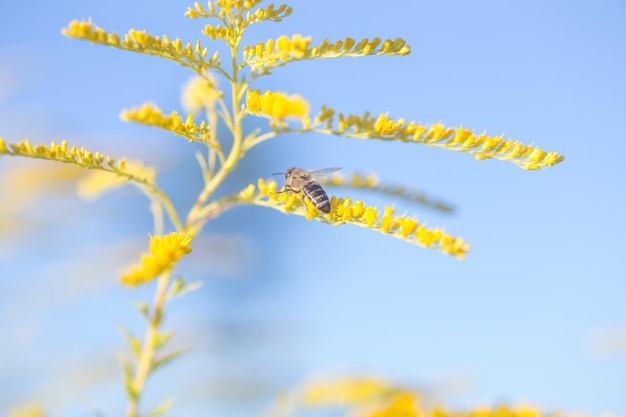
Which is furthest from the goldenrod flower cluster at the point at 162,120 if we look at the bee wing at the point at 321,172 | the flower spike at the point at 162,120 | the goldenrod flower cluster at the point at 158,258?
the bee wing at the point at 321,172

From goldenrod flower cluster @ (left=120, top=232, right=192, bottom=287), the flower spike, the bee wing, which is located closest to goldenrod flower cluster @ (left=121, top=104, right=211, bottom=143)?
the flower spike

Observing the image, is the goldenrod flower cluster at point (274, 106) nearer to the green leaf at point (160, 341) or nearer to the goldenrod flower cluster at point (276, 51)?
the goldenrod flower cluster at point (276, 51)

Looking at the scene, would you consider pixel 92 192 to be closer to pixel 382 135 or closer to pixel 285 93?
pixel 285 93

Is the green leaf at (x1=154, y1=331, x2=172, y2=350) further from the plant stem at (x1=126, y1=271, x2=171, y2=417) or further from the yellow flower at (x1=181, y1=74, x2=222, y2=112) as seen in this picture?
the yellow flower at (x1=181, y1=74, x2=222, y2=112)

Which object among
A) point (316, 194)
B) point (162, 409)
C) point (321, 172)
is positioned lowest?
point (162, 409)

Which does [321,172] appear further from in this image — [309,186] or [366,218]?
[366,218]

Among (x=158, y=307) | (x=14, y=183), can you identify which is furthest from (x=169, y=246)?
(x=14, y=183)

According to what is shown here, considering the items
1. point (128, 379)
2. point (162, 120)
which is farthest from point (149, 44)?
point (128, 379)
